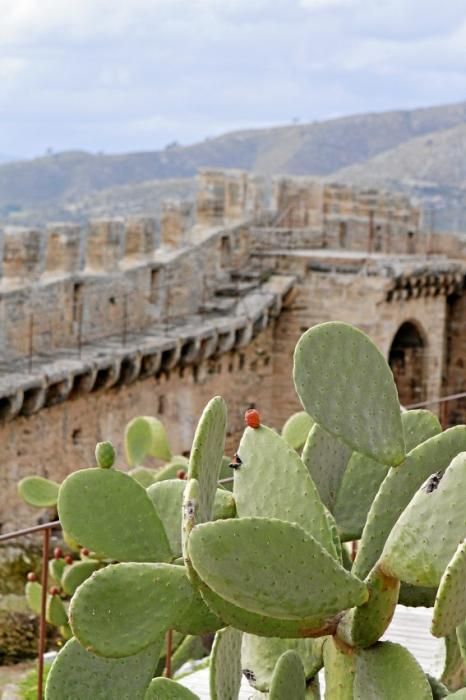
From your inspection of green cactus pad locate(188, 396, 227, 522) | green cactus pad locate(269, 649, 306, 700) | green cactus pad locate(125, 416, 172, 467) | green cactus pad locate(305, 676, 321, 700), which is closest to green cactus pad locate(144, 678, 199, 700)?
green cactus pad locate(305, 676, 321, 700)

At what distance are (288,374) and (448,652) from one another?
49.4ft

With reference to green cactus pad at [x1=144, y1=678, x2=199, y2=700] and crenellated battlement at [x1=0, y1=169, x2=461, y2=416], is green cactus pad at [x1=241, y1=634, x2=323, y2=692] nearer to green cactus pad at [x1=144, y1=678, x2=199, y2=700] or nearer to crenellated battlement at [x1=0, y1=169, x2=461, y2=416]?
green cactus pad at [x1=144, y1=678, x2=199, y2=700]

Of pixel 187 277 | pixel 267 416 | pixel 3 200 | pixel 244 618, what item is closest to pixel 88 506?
pixel 244 618

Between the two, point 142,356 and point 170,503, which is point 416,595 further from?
point 142,356

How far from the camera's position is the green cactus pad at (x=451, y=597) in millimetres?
3051

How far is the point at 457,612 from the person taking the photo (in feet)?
10.5

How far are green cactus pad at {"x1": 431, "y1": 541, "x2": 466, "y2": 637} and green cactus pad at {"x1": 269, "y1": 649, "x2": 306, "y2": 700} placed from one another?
0.44m

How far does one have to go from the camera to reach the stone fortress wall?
47.0 feet

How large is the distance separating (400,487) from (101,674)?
2.89 ft

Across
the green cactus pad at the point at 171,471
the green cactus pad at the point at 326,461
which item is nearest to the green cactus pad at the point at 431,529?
the green cactus pad at the point at 326,461

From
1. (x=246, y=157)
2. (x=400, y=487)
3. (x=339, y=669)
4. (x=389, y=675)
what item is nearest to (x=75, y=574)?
(x=339, y=669)

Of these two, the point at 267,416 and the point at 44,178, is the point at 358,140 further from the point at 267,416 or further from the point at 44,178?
the point at 267,416

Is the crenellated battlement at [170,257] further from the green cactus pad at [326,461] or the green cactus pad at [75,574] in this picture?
the green cactus pad at [326,461]

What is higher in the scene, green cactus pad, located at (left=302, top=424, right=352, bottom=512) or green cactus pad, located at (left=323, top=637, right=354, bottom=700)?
green cactus pad, located at (left=302, top=424, right=352, bottom=512)
